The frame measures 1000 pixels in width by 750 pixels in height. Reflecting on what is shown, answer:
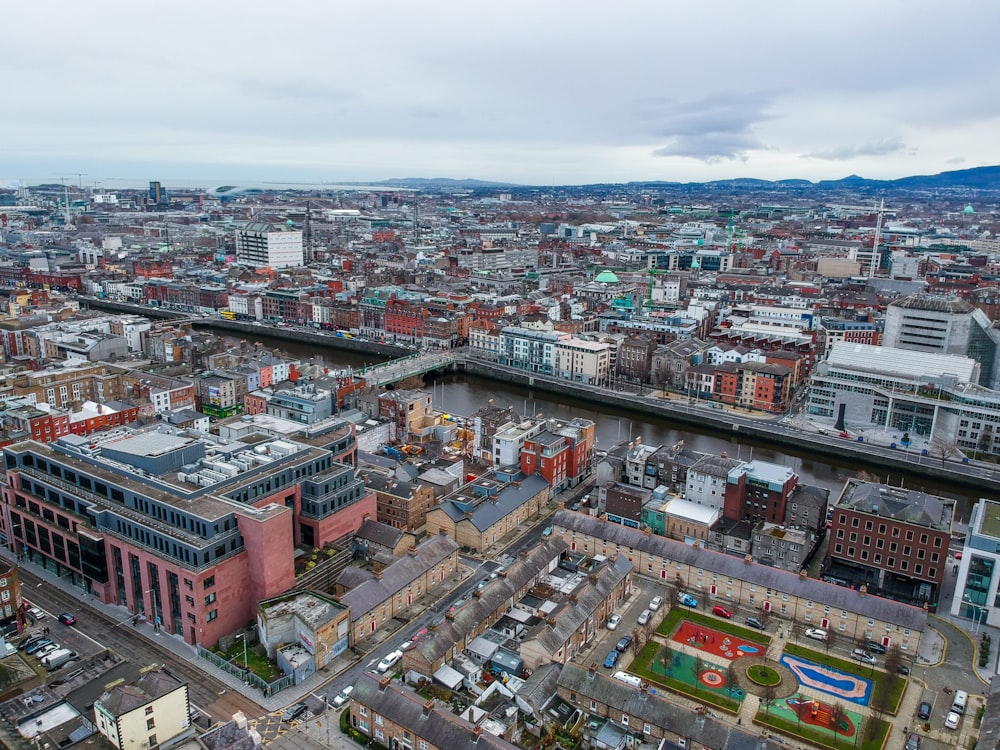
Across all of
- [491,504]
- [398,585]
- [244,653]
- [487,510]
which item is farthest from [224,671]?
[491,504]

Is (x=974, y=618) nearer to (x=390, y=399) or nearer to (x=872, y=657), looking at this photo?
(x=872, y=657)

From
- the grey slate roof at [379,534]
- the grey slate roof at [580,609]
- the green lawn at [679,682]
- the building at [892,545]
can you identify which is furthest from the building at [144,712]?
the building at [892,545]

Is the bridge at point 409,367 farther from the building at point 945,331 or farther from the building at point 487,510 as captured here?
the building at point 945,331

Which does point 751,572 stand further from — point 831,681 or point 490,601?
point 490,601

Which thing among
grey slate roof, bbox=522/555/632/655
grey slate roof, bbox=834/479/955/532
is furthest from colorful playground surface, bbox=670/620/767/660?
grey slate roof, bbox=834/479/955/532

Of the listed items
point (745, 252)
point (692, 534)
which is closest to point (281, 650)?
point (692, 534)

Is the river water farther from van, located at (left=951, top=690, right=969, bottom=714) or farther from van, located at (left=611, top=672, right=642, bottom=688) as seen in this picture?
van, located at (left=611, top=672, right=642, bottom=688)
